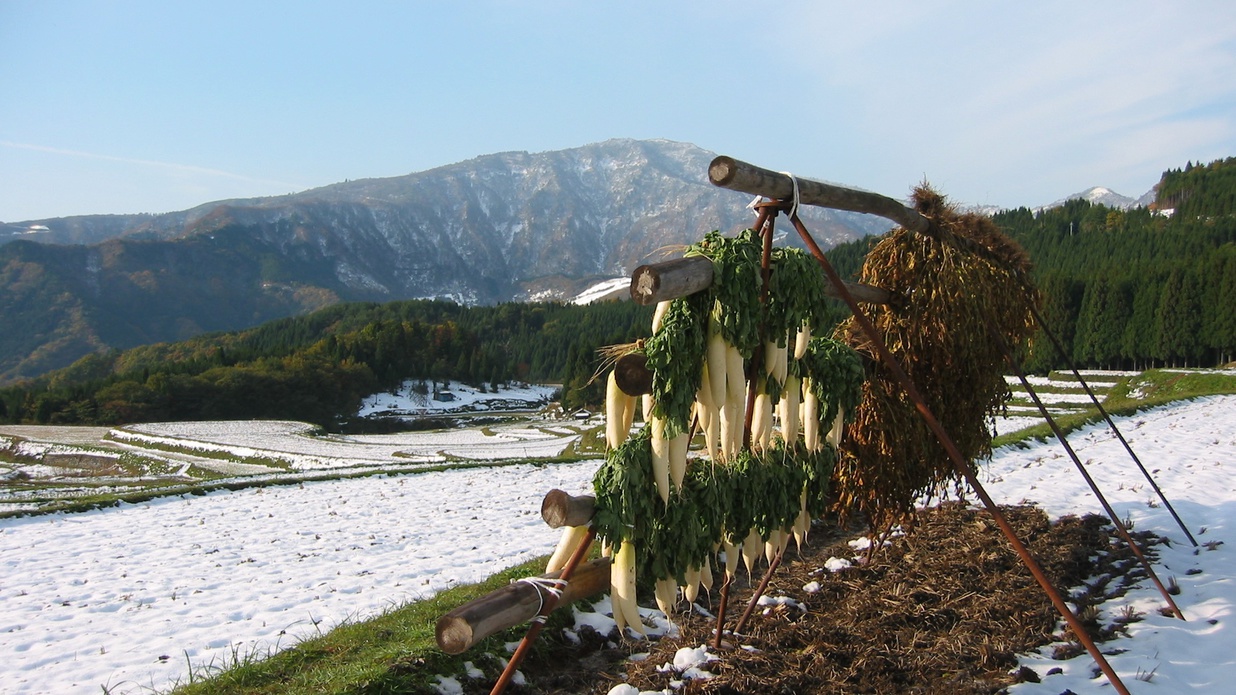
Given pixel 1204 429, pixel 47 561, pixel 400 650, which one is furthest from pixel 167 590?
pixel 1204 429

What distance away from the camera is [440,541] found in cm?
1311

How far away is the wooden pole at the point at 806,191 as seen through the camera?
4.49 m

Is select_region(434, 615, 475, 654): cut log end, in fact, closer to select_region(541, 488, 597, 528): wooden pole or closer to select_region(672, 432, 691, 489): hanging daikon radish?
select_region(541, 488, 597, 528): wooden pole

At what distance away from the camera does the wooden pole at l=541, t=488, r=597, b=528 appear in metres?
4.18

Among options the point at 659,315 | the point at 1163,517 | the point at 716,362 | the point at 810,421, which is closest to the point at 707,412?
the point at 716,362

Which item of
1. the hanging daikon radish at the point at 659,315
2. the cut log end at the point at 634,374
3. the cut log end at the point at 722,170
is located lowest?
the cut log end at the point at 634,374

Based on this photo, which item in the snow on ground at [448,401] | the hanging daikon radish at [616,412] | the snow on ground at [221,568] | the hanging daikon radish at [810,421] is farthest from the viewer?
the snow on ground at [448,401]

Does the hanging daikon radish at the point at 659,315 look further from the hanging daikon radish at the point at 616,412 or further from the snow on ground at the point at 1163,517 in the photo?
the snow on ground at the point at 1163,517

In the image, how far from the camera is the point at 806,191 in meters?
5.31

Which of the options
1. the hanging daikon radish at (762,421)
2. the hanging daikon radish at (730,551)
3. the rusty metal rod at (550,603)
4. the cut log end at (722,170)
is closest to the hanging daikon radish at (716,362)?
the hanging daikon radish at (762,421)

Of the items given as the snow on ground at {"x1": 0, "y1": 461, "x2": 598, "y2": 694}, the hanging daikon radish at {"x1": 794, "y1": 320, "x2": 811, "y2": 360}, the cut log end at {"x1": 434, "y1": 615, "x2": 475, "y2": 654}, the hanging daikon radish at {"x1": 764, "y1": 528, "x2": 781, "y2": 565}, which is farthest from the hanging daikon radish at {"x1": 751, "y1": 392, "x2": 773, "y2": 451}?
the snow on ground at {"x1": 0, "y1": 461, "x2": 598, "y2": 694}

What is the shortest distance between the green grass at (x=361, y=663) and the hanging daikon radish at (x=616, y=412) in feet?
9.60

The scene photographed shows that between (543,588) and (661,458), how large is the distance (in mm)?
1038

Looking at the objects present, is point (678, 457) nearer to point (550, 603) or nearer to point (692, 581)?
point (692, 581)
